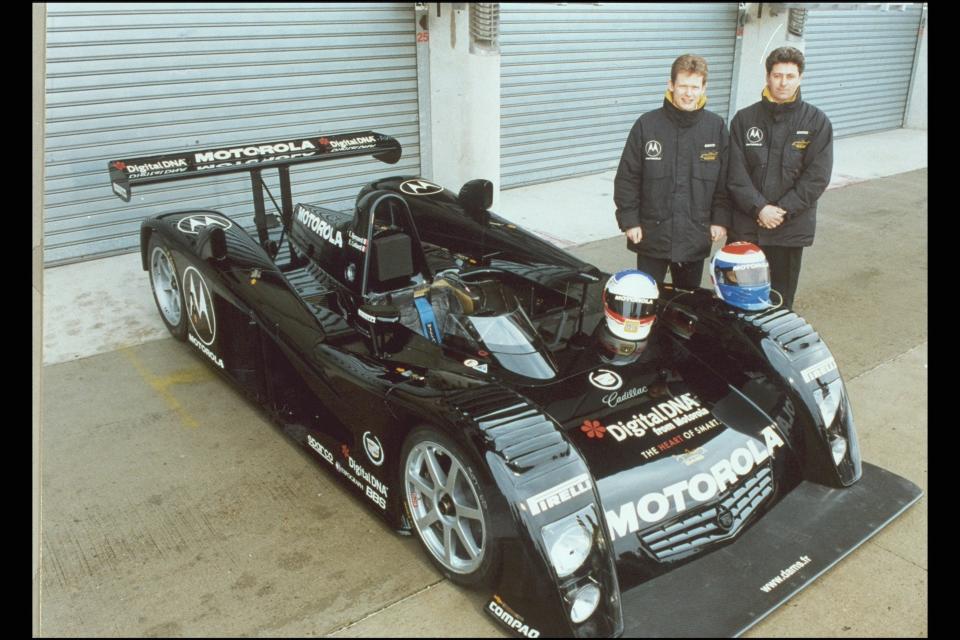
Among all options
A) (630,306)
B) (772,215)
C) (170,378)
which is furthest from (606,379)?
(170,378)

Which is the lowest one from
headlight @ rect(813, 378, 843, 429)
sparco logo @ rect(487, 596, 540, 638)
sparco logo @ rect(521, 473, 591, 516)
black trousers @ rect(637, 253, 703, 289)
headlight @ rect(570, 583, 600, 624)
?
sparco logo @ rect(487, 596, 540, 638)

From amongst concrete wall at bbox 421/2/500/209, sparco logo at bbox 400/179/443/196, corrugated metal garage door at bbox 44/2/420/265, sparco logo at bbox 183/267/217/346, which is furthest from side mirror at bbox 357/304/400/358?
concrete wall at bbox 421/2/500/209

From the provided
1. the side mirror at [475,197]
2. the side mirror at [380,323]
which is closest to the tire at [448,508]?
the side mirror at [380,323]

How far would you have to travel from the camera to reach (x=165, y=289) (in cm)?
556

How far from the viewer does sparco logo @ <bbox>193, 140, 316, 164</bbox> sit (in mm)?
5039

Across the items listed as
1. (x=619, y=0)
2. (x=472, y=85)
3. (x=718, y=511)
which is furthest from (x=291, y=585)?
(x=619, y=0)

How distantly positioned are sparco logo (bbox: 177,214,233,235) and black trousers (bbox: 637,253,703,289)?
2548 mm

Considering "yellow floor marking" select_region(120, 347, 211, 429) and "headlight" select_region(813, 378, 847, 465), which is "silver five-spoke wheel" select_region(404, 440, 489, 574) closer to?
"headlight" select_region(813, 378, 847, 465)

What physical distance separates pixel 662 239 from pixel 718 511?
6.48 feet

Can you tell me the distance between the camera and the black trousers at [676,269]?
16.5 ft

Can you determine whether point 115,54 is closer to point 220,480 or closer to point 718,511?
point 220,480

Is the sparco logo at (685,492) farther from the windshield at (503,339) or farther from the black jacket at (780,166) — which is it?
the black jacket at (780,166)

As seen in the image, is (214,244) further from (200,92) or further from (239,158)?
(200,92)

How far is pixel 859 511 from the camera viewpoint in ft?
11.9
